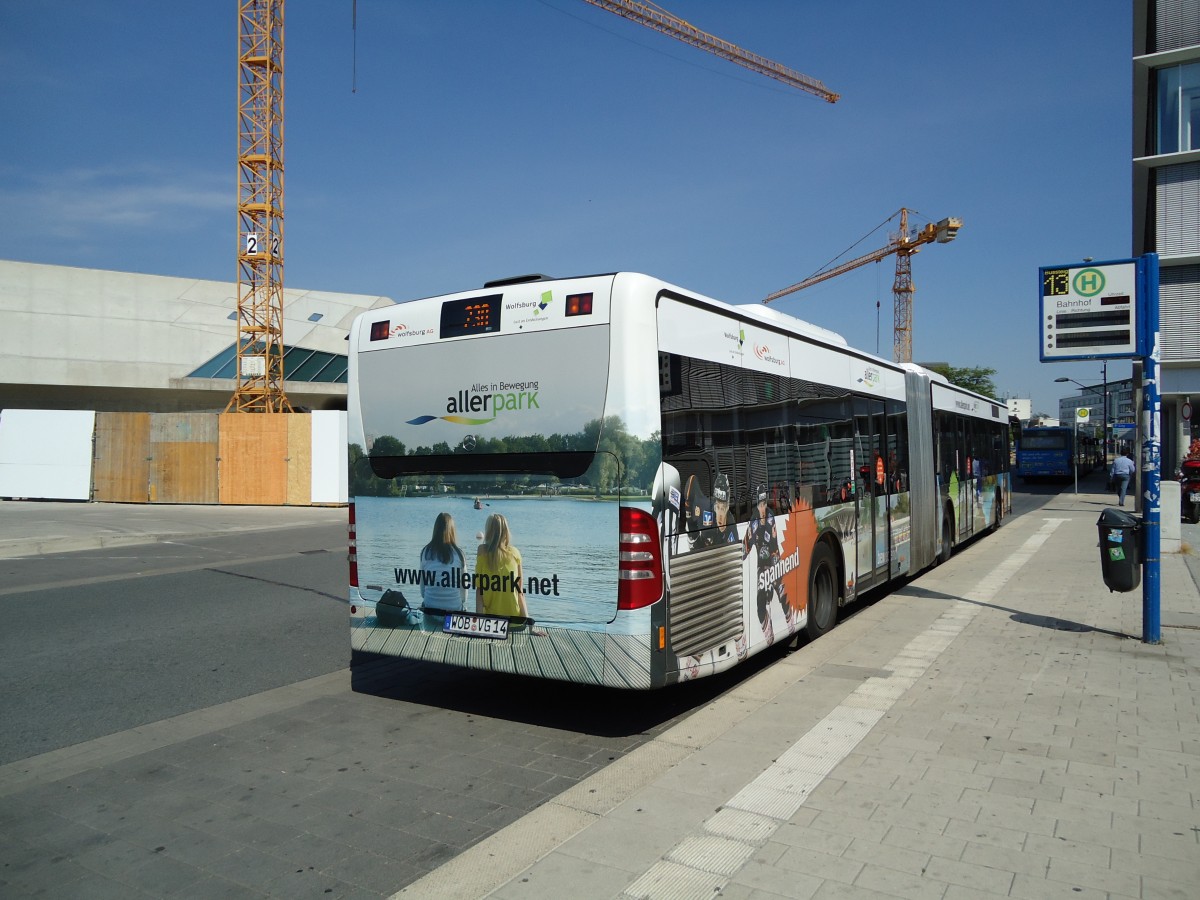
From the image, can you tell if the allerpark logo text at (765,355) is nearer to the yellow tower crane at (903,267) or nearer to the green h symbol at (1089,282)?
the green h symbol at (1089,282)

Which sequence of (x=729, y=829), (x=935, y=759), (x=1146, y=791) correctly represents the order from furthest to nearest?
(x=935, y=759) < (x=1146, y=791) < (x=729, y=829)

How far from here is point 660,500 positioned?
5.50 metres

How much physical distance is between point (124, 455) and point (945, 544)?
24.9 meters

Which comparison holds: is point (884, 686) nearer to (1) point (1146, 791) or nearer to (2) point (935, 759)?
(2) point (935, 759)

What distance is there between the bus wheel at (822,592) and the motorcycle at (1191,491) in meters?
16.1

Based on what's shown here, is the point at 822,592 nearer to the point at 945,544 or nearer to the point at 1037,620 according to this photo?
the point at 1037,620

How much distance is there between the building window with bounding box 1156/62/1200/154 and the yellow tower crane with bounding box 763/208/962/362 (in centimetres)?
6287

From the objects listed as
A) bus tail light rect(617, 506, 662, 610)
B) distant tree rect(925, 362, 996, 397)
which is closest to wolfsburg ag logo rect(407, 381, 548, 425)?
bus tail light rect(617, 506, 662, 610)

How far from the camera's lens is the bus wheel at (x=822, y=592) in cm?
821

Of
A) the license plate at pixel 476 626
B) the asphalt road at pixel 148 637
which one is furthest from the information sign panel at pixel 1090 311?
the asphalt road at pixel 148 637

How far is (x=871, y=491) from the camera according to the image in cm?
1005

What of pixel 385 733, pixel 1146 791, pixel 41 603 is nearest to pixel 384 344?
pixel 385 733

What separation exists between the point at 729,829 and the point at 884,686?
2939 millimetres

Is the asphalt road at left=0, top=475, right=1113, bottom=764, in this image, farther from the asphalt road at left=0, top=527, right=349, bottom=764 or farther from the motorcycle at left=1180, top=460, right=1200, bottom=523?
the motorcycle at left=1180, top=460, right=1200, bottom=523
